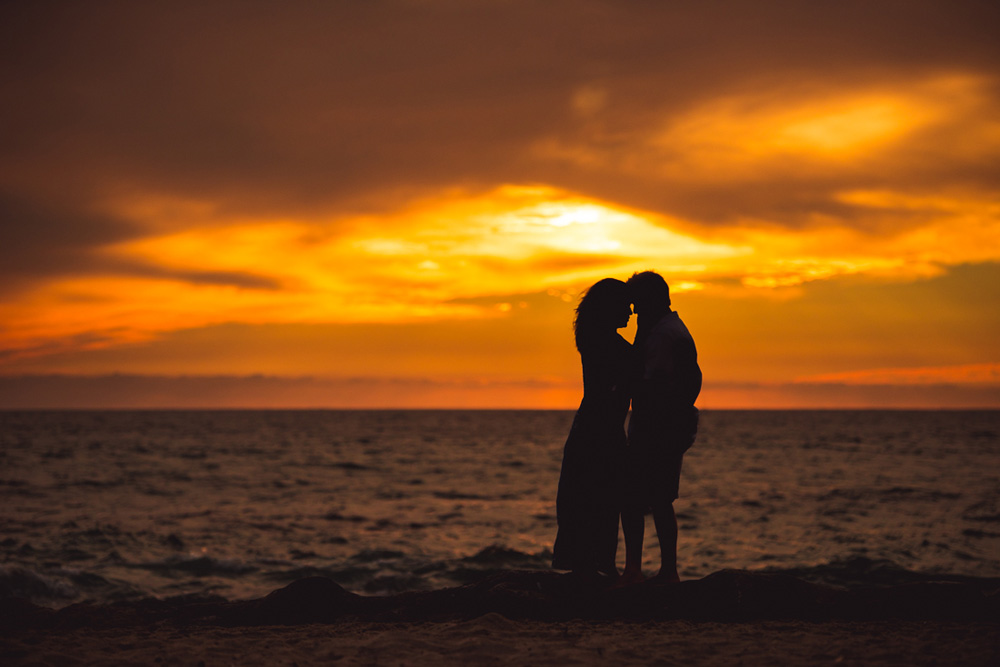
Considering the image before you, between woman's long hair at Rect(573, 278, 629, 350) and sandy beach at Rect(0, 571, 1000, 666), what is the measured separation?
2.21 meters

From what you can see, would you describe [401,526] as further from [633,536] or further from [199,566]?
[633,536]

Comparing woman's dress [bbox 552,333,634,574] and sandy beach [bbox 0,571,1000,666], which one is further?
woman's dress [bbox 552,333,634,574]

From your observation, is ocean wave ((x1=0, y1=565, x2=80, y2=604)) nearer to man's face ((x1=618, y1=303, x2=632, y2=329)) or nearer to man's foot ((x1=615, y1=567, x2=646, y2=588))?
man's foot ((x1=615, y1=567, x2=646, y2=588))

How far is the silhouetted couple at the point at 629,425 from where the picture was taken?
20.0ft

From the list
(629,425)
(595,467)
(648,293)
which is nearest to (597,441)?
(595,467)

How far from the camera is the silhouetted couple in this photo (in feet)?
20.0

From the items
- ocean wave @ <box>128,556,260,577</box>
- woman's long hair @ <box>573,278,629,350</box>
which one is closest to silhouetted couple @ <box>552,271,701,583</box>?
woman's long hair @ <box>573,278,629,350</box>

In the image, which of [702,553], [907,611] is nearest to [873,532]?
[702,553]

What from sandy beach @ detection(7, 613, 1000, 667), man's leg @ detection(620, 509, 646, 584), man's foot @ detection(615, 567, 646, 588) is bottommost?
sandy beach @ detection(7, 613, 1000, 667)

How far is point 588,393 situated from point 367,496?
65.4 feet

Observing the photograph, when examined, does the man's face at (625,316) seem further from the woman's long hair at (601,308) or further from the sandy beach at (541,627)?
the sandy beach at (541,627)

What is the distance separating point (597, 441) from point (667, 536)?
3.16 ft

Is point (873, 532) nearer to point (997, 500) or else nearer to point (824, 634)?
point (997, 500)

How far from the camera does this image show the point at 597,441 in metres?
6.38
